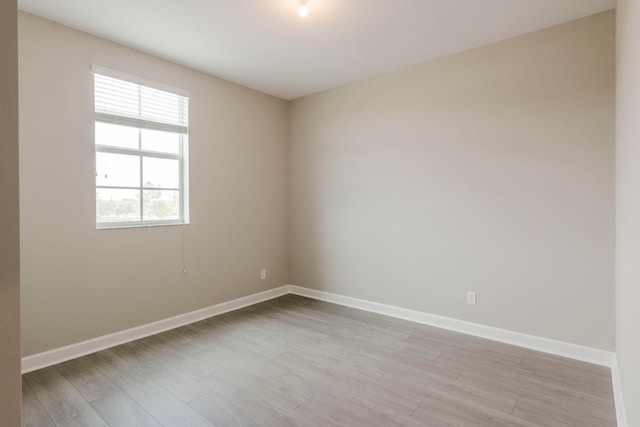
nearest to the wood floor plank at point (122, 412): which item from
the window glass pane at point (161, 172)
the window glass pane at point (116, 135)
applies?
the window glass pane at point (161, 172)

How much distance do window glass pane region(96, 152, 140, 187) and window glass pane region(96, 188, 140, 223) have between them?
0.25 feet

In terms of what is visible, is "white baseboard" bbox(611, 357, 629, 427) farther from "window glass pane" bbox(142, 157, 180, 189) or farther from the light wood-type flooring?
"window glass pane" bbox(142, 157, 180, 189)

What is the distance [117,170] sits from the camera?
302 centimetres

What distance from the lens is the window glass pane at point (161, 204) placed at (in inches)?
128

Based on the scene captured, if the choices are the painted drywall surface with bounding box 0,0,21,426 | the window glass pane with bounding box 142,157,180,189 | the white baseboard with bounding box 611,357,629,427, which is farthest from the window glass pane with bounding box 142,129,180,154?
the white baseboard with bounding box 611,357,629,427

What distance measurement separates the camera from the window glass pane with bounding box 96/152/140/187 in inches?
114

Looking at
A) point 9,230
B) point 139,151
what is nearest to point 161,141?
point 139,151

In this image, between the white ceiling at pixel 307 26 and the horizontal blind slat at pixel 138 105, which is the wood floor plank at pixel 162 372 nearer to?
the horizontal blind slat at pixel 138 105

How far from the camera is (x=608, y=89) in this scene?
8.25 feet

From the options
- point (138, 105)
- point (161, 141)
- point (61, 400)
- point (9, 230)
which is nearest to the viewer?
point (9, 230)

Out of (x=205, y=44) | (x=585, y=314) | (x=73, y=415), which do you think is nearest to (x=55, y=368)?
(x=73, y=415)

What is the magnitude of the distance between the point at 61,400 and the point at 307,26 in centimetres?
325

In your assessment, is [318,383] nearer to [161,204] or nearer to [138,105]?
[161,204]

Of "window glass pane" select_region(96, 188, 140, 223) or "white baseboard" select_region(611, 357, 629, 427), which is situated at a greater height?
"window glass pane" select_region(96, 188, 140, 223)
